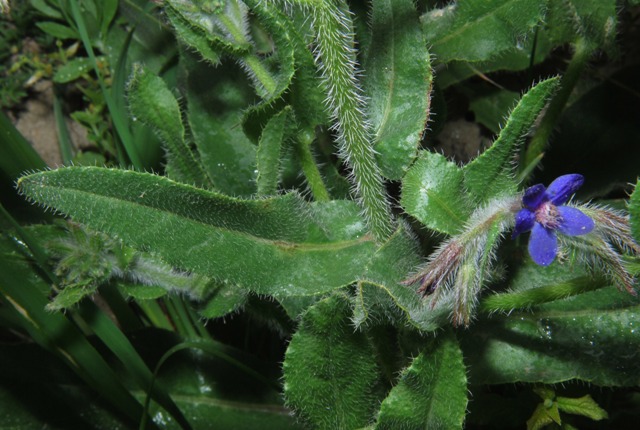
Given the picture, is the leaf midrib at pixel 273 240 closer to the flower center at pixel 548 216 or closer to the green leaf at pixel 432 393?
the green leaf at pixel 432 393

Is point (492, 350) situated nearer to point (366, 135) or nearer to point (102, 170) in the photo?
point (366, 135)

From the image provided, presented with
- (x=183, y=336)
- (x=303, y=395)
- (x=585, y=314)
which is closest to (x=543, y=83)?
(x=585, y=314)

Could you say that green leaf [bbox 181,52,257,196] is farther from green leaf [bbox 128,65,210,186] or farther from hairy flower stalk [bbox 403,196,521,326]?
hairy flower stalk [bbox 403,196,521,326]

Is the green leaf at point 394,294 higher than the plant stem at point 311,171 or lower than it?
lower

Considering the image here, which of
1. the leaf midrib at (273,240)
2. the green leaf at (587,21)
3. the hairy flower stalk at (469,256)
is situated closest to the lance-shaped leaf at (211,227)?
the leaf midrib at (273,240)

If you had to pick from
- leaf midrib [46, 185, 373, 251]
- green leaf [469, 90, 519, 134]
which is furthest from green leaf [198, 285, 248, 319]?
green leaf [469, 90, 519, 134]

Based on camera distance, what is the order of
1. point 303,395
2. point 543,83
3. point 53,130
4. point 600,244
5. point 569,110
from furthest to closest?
point 53,130, point 569,110, point 303,395, point 543,83, point 600,244

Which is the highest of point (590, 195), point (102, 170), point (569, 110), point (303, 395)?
point (102, 170)
